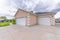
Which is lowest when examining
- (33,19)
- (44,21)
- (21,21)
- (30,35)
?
(30,35)

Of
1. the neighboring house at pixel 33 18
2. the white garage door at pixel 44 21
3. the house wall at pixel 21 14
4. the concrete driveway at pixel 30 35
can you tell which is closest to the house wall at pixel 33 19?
the neighboring house at pixel 33 18

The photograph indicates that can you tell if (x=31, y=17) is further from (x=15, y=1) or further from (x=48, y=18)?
(x=15, y=1)

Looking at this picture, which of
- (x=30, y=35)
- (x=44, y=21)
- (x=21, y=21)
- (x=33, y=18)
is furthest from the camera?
(x=44, y=21)

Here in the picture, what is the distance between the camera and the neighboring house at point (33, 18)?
18.9 meters

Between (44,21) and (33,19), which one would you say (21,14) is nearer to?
(33,19)

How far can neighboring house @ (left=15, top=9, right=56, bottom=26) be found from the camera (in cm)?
1886

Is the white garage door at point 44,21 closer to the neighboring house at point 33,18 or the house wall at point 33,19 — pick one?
the neighboring house at point 33,18

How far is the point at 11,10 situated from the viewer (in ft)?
94.6

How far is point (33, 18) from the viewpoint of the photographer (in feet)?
67.1

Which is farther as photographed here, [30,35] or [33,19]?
[33,19]

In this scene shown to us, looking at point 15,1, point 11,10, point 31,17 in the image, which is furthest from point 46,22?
point 11,10

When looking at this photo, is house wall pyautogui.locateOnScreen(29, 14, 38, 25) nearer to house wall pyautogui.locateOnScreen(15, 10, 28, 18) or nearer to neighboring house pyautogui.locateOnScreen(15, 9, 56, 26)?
neighboring house pyautogui.locateOnScreen(15, 9, 56, 26)

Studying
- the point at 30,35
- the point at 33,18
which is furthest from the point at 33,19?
the point at 30,35

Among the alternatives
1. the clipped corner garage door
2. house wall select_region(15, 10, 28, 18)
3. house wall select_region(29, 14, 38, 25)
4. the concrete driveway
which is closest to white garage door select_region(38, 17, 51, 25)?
house wall select_region(29, 14, 38, 25)
